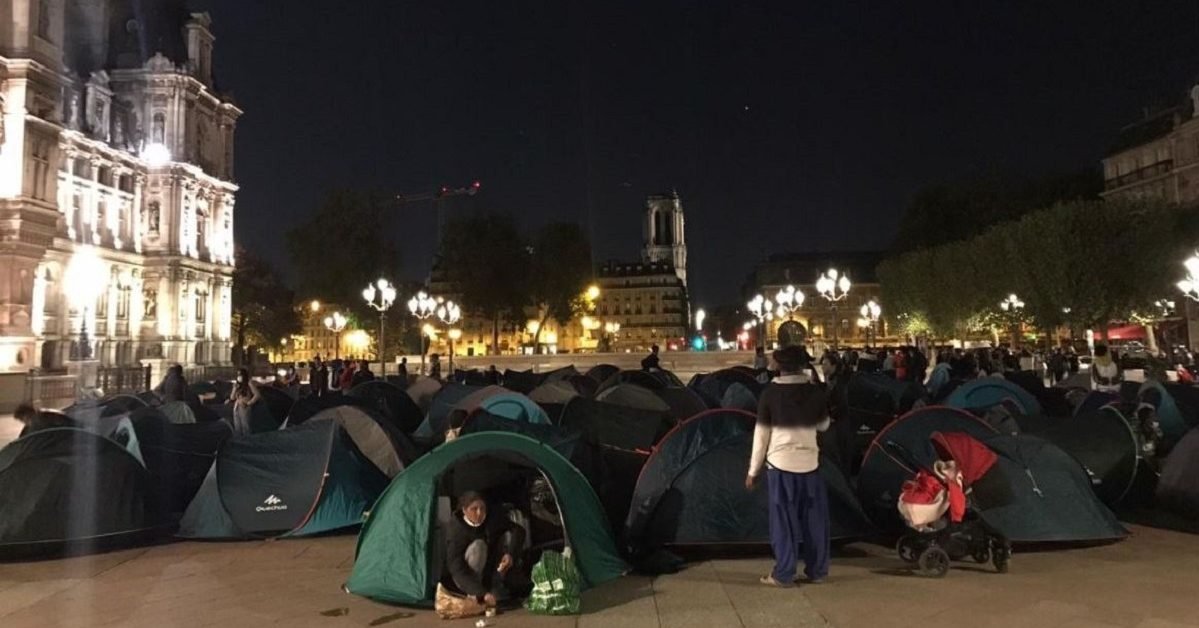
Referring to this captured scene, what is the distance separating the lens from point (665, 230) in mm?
184875

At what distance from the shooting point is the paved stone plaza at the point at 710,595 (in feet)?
21.0

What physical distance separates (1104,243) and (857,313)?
67.9 m

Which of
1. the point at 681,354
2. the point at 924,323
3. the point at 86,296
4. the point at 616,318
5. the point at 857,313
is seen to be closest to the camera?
the point at 86,296

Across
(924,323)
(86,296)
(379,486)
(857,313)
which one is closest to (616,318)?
(857,313)

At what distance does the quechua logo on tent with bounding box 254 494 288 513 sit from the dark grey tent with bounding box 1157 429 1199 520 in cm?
1111

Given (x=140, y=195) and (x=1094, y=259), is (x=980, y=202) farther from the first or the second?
(x=140, y=195)

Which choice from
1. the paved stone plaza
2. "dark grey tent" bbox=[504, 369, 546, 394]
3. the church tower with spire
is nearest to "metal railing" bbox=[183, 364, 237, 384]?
"dark grey tent" bbox=[504, 369, 546, 394]

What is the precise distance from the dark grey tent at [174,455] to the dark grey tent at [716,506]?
5.81m

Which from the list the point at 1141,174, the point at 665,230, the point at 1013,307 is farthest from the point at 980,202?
the point at 665,230

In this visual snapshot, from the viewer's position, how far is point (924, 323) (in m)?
59.2

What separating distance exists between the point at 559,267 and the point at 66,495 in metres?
68.5

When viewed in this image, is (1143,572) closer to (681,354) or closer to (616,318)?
(681,354)

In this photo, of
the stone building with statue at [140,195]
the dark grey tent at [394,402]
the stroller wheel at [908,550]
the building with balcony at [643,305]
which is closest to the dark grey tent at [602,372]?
the dark grey tent at [394,402]

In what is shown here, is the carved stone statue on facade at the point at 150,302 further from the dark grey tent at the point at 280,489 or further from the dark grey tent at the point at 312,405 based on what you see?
the dark grey tent at the point at 280,489
